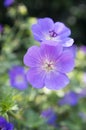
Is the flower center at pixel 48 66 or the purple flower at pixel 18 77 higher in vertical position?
the purple flower at pixel 18 77

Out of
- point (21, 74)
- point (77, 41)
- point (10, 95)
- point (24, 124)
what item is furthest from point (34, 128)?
point (77, 41)

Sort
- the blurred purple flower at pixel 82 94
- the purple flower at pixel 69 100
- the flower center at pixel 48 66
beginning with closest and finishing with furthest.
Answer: the flower center at pixel 48 66
the purple flower at pixel 69 100
the blurred purple flower at pixel 82 94

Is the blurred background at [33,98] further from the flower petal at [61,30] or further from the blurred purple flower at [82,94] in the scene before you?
the flower petal at [61,30]

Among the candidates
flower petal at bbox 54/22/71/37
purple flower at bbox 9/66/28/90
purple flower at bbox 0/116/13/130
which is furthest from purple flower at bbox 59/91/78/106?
purple flower at bbox 0/116/13/130

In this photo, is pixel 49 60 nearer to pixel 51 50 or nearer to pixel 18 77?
pixel 51 50

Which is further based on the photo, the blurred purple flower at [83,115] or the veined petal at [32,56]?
the blurred purple flower at [83,115]

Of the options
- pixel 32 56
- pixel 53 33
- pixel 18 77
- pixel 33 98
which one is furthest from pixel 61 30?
pixel 18 77

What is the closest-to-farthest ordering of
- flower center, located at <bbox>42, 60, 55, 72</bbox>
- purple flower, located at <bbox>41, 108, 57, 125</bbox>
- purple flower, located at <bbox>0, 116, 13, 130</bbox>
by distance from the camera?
purple flower, located at <bbox>0, 116, 13, 130</bbox>, flower center, located at <bbox>42, 60, 55, 72</bbox>, purple flower, located at <bbox>41, 108, 57, 125</bbox>

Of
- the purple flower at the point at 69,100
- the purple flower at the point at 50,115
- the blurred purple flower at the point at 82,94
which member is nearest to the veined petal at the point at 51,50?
the purple flower at the point at 50,115

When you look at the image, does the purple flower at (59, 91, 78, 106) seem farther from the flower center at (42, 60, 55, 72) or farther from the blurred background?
the flower center at (42, 60, 55, 72)
